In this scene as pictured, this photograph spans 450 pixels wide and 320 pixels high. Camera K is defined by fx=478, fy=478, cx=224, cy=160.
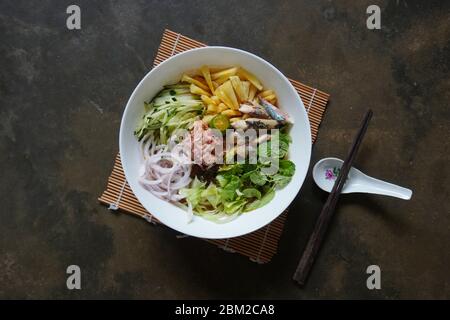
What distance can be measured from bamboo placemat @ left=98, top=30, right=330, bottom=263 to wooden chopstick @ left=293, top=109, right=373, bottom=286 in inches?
7.5

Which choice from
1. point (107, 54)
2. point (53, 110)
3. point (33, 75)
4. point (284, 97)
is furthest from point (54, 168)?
point (284, 97)

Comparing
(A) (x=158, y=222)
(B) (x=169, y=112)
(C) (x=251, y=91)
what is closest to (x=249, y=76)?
(C) (x=251, y=91)

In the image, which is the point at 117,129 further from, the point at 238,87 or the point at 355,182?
the point at 355,182

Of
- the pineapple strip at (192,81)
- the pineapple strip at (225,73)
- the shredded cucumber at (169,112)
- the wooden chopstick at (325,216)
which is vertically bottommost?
the wooden chopstick at (325,216)

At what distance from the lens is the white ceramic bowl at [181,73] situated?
253 centimetres

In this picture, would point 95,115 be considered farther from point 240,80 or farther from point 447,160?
point 447,160

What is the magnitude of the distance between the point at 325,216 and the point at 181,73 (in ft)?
3.88

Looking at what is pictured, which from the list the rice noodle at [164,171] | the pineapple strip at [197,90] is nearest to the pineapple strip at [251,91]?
the pineapple strip at [197,90]

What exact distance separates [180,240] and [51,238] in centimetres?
79

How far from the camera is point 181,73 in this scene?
2.65 meters

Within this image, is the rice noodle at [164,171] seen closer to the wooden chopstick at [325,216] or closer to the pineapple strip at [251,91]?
the pineapple strip at [251,91]

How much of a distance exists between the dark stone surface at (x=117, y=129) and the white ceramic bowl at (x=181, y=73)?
39cm

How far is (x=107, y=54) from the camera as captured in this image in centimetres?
297
